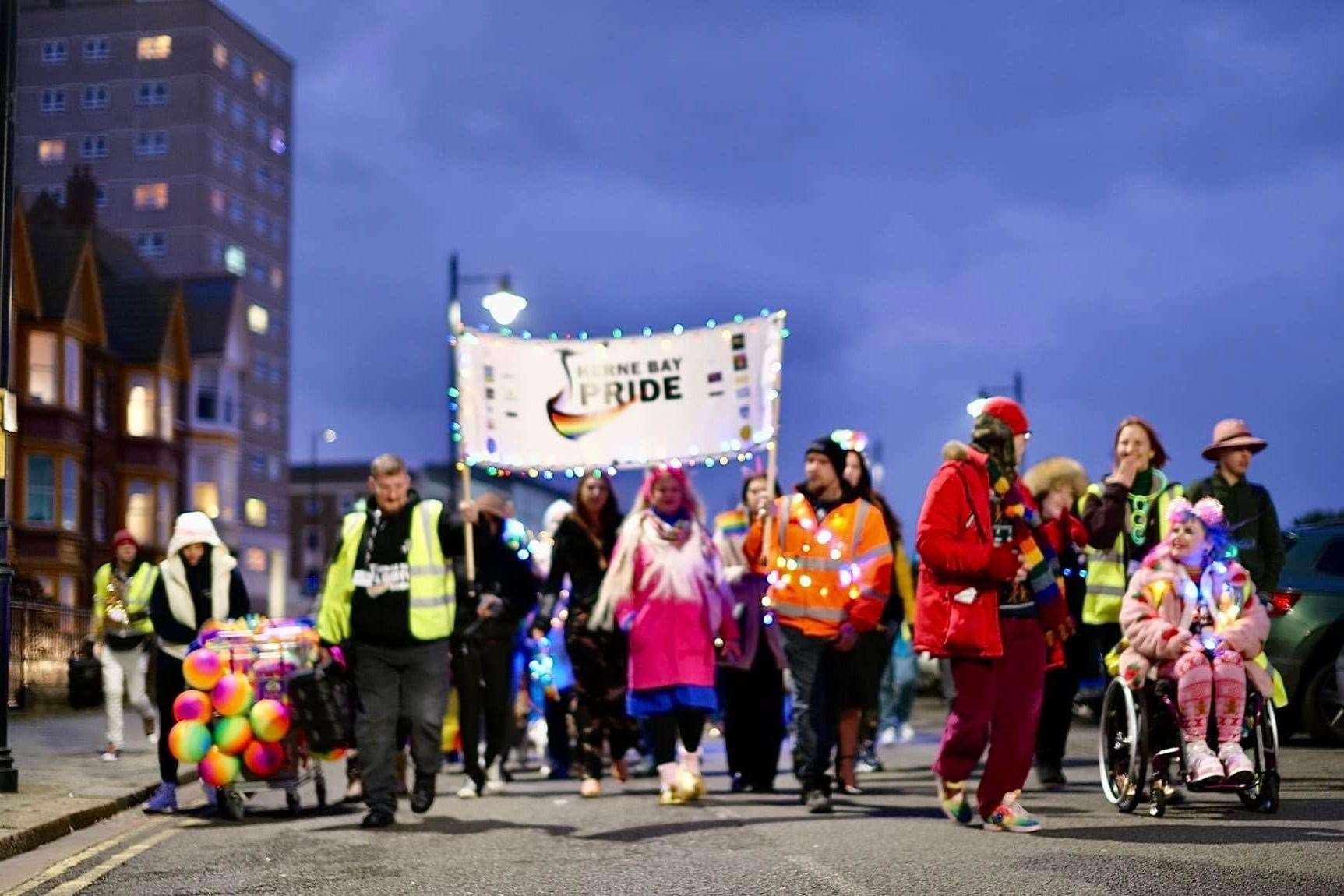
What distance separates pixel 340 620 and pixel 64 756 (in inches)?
292

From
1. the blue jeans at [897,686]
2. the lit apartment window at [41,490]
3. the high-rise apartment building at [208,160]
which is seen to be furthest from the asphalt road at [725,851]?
the high-rise apartment building at [208,160]

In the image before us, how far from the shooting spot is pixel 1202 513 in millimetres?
10102

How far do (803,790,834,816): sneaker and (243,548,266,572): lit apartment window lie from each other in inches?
2843

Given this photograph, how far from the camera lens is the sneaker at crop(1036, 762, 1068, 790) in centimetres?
1255

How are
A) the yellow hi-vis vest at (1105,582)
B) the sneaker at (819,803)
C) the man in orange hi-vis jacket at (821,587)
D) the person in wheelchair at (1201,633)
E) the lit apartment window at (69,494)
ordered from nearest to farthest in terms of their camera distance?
1. the person in wheelchair at (1201,633)
2. the sneaker at (819,803)
3. the man in orange hi-vis jacket at (821,587)
4. the yellow hi-vis vest at (1105,582)
5. the lit apartment window at (69,494)

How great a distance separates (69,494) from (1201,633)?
143 ft

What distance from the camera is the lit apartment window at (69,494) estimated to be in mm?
49188

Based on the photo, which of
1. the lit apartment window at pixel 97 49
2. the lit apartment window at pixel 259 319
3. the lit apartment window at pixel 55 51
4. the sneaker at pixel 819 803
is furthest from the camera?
the lit apartment window at pixel 259 319

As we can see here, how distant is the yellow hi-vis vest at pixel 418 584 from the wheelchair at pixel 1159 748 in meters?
3.62

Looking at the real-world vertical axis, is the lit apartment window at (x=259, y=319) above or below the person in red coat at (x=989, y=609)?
above

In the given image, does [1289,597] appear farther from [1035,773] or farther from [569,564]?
[569,564]

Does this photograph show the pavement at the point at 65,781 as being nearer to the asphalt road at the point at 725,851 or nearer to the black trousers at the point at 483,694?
the asphalt road at the point at 725,851

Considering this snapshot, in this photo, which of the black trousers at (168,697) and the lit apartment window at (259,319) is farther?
the lit apartment window at (259,319)

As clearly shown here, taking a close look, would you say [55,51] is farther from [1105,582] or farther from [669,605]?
[1105,582]
